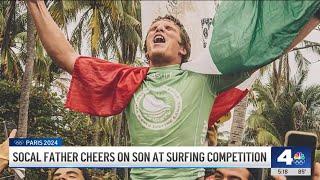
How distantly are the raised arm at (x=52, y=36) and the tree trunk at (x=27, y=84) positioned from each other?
87 millimetres

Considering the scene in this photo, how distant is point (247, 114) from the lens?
5035 mm

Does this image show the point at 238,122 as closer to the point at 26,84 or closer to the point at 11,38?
the point at 26,84

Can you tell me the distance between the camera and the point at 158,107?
4984mm

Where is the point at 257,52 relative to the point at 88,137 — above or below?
above

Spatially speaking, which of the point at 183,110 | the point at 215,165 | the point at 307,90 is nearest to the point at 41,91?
the point at 183,110

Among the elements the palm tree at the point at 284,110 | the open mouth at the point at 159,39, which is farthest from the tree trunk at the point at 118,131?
the palm tree at the point at 284,110

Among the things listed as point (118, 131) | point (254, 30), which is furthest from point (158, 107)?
point (254, 30)

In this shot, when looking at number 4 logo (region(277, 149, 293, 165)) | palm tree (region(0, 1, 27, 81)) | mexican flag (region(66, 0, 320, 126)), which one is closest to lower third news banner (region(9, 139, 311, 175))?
number 4 logo (region(277, 149, 293, 165))

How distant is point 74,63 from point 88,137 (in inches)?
22.4

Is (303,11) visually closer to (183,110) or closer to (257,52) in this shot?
(257,52)

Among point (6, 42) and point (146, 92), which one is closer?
point (146, 92)

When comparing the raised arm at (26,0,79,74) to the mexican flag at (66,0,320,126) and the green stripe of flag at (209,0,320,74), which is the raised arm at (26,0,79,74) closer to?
the mexican flag at (66,0,320,126)

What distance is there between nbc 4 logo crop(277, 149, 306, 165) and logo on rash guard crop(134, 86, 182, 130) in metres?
0.81

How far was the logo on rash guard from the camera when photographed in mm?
4972
